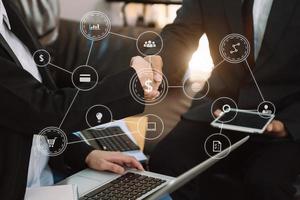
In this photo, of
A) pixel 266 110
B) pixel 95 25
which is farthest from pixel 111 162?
pixel 266 110

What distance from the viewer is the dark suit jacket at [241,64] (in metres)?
1.00

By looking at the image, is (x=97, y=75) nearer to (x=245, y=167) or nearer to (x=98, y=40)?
(x=98, y=40)

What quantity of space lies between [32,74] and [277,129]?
58 centimetres

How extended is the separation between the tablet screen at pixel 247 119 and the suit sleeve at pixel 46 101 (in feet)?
0.97

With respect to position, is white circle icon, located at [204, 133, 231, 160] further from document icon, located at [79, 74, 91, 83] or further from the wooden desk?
document icon, located at [79, 74, 91, 83]

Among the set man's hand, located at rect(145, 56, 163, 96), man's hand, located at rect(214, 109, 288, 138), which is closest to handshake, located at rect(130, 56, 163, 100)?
man's hand, located at rect(145, 56, 163, 96)

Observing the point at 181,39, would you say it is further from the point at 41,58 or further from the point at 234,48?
the point at 41,58

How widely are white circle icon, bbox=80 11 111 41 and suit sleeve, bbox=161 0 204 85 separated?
148mm

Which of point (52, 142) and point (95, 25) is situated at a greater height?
point (95, 25)

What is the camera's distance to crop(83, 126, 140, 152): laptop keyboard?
1.02 m

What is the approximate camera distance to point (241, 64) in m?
1.05

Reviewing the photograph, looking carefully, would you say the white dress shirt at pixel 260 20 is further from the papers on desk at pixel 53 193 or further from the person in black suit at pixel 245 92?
the papers on desk at pixel 53 193
